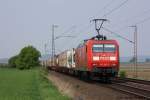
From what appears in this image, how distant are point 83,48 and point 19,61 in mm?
119628

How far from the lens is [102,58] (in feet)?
127

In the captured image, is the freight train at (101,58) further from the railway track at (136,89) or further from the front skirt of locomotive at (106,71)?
the railway track at (136,89)

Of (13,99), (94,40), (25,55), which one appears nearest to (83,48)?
(94,40)

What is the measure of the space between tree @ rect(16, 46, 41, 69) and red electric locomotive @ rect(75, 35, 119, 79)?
376 ft

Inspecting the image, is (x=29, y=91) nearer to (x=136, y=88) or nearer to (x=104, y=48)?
(x=136, y=88)

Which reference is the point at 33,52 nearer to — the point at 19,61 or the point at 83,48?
the point at 19,61

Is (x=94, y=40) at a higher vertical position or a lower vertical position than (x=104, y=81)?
higher

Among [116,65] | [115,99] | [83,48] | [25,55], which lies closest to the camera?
[115,99]

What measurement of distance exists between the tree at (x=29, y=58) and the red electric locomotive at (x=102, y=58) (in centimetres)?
11446

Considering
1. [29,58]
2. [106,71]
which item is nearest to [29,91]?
[106,71]

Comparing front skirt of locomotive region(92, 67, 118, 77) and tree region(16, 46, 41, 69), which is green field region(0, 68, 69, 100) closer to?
front skirt of locomotive region(92, 67, 118, 77)

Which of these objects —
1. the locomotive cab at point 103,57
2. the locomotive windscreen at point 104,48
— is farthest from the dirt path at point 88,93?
the locomotive windscreen at point 104,48

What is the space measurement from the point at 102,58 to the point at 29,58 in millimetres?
117313

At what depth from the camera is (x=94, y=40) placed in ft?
130
